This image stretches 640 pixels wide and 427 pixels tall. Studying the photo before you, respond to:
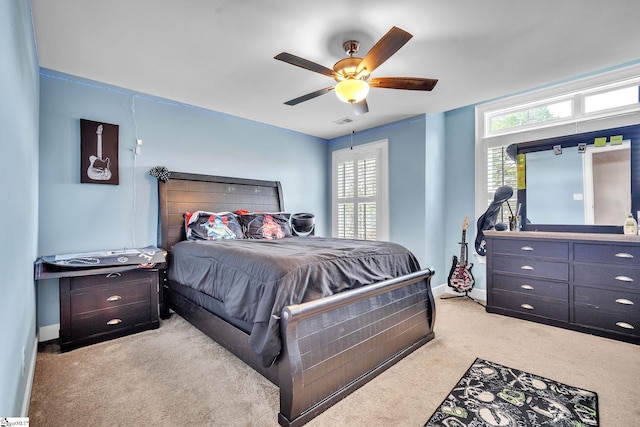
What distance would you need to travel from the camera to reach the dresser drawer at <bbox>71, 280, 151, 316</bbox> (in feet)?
8.42

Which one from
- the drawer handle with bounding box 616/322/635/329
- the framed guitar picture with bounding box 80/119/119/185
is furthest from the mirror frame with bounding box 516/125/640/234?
the framed guitar picture with bounding box 80/119/119/185

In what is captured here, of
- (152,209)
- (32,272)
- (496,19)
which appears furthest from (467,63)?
(32,272)

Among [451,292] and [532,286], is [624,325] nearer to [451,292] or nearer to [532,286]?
[532,286]

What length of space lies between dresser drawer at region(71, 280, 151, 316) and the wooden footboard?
1.96 m

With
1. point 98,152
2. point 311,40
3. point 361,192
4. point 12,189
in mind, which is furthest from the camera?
point 361,192

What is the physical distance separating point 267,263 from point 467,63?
2505 millimetres

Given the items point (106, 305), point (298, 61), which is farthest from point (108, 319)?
point (298, 61)

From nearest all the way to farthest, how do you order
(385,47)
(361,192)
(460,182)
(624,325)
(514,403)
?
(514,403) → (385,47) → (624,325) → (460,182) → (361,192)

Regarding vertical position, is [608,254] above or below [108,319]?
above

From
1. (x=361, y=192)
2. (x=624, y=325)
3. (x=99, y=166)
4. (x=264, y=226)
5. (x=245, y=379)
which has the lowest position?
(x=245, y=379)

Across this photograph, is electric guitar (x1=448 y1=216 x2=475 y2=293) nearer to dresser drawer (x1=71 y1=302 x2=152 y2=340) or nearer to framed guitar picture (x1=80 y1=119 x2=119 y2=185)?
dresser drawer (x1=71 y1=302 x2=152 y2=340)

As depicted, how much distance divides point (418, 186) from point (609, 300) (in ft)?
7.40

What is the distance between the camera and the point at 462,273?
13.1 ft

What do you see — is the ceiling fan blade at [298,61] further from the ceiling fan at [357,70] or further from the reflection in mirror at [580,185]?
the reflection in mirror at [580,185]
